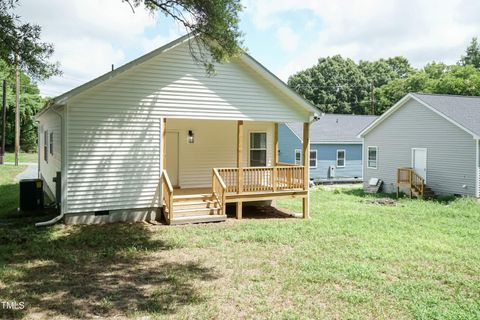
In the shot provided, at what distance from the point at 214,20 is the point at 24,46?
506cm

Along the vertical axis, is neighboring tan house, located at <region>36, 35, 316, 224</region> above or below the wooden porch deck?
above

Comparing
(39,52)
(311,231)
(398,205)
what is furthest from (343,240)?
(39,52)

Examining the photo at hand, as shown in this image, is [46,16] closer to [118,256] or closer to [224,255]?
[118,256]

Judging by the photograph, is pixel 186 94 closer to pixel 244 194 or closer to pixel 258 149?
pixel 244 194

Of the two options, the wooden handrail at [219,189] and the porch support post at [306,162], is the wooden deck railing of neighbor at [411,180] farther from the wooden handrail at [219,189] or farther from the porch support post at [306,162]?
the wooden handrail at [219,189]

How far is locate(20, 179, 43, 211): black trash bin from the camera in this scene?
1147cm

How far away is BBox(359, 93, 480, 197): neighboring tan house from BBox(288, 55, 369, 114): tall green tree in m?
32.0

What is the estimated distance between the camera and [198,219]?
35.3 ft

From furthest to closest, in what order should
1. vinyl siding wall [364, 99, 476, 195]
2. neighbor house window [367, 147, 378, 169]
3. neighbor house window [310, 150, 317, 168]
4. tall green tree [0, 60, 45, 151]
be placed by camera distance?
tall green tree [0, 60, 45, 151] < neighbor house window [310, 150, 317, 168] < neighbor house window [367, 147, 378, 169] < vinyl siding wall [364, 99, 476, 195]

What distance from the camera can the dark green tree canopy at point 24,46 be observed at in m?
9.42

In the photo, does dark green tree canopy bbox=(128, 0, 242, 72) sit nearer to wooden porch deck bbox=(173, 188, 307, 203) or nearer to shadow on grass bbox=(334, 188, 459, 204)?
wooden porch deck bbox=(173, 188, 307, 203)

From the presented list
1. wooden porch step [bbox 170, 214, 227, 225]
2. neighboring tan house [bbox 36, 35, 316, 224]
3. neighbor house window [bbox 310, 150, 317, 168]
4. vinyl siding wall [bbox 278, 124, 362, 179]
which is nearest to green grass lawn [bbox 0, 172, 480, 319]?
wooden porch step [bbox 170, 214, 227, 225]

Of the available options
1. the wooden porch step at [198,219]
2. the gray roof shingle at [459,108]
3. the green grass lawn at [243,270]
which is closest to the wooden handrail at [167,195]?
the wooden porch step at [198,219]

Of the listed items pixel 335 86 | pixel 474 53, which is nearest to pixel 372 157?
pixel 335 86
